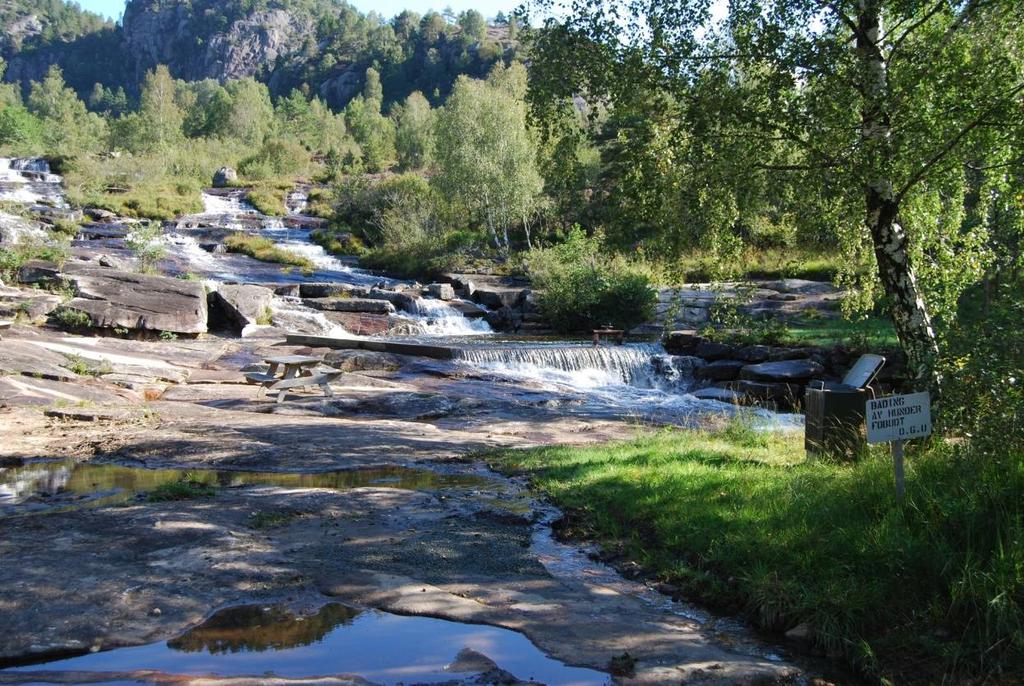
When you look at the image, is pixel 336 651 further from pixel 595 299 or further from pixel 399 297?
pixel 399 297

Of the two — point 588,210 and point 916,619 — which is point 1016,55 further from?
point 588,210

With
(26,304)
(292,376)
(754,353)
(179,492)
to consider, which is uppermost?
(26,304)

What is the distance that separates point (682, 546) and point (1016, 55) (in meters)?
7.10

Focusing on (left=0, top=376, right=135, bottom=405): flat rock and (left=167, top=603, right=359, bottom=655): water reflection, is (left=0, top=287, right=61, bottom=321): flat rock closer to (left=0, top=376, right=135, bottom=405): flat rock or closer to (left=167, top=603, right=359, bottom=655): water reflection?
(left=0, top=376, right=135, bottom=405): flat rock

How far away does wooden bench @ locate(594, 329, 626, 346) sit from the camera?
2216 centimetres

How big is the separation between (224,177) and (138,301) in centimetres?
4816

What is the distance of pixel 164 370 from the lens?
1603 cm

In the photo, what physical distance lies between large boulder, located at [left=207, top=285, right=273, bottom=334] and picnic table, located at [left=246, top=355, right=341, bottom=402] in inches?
240

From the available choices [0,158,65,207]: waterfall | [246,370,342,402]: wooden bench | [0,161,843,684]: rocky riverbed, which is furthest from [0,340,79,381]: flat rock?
[0,158,65,207]: waterfall

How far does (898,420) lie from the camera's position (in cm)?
564

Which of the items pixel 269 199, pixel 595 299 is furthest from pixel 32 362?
pixel 269 199

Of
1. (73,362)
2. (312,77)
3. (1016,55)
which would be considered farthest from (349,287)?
(312,77)

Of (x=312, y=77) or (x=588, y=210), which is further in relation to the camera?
(x=312, y=77)

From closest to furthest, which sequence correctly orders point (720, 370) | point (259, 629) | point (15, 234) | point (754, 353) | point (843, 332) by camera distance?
point (259, 629) < point (720, 370) < point (754, 353) < point (843, 332) < point (15, 234)
